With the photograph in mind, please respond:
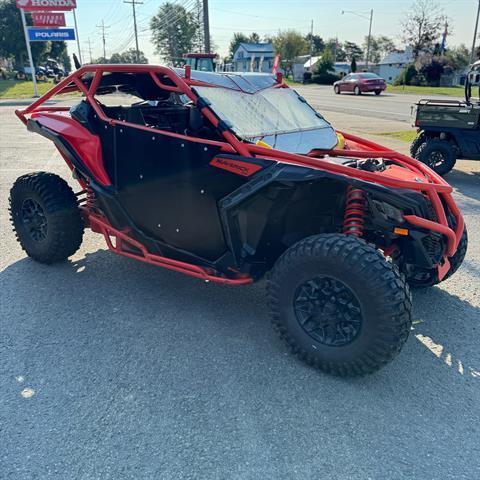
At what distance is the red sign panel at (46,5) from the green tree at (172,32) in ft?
193

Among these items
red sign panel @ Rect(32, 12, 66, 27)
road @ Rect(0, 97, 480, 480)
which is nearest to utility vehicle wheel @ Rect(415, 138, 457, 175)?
road @ Rect(0, 97, 480, 480)

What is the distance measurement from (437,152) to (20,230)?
6.90 m

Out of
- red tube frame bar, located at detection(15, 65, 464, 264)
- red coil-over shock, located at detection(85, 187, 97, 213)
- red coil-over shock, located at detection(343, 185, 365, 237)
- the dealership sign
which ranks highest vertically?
the dealership sign

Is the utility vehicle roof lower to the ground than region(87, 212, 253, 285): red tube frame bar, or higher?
higher

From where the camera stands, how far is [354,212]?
307 cm

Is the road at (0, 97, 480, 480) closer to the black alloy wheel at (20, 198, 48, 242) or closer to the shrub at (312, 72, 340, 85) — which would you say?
the black alloy wheel at (20, 198, 48, 242)

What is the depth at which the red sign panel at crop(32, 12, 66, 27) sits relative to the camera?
30.2 meters

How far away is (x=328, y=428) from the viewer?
99.5 inches

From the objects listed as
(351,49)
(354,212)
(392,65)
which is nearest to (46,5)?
(354,212)

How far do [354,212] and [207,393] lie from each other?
1487 millimetres

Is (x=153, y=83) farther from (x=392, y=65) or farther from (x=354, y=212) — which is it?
(x=392, y=65)

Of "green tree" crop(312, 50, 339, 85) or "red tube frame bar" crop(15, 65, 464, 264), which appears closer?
"red tube frame bar" crop(15, 65, 464, 264)

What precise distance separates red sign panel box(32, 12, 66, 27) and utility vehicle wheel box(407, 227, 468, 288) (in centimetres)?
3266

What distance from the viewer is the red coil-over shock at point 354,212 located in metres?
3.05
